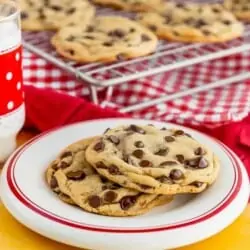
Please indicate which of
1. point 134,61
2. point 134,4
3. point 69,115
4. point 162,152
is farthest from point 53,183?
point 134,4

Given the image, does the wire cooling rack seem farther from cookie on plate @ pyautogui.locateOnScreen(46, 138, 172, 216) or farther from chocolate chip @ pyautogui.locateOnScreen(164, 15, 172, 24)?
cookie on plate @ pyautogui.locateOnScreen(46, 138, 172, 216)

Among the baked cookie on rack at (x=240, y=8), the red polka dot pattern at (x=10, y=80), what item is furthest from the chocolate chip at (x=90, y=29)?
the red polka dot pattern at (x=10, y=80)

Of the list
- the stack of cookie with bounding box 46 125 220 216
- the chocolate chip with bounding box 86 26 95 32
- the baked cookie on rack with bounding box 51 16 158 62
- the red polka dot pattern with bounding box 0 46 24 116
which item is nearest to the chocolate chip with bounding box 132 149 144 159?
the stack of cookie with bounding box 46 125 220 216

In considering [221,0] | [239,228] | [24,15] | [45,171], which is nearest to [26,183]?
[45,171]

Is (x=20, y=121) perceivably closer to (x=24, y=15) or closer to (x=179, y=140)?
(x=179, y=140)

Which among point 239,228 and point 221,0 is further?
point 221,0

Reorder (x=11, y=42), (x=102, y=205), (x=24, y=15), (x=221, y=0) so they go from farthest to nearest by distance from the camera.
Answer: (x=221, y=0) → (x=24, y=15) → (x=11, y=42) → (x=102, y=205)

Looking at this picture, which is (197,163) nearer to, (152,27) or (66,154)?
(66,154)
